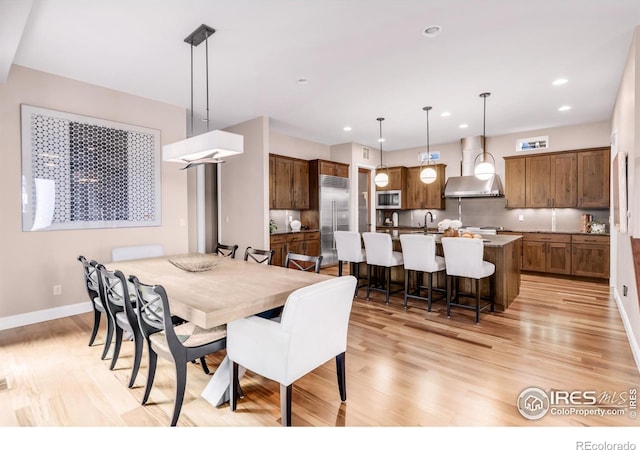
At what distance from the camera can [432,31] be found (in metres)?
2.82

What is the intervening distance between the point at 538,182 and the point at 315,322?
6.16m

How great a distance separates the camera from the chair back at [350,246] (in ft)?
14.7

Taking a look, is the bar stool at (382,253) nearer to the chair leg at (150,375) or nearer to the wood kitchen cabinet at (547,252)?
the chair leg at (150,375)

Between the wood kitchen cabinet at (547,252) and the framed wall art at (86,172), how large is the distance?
21.0ft

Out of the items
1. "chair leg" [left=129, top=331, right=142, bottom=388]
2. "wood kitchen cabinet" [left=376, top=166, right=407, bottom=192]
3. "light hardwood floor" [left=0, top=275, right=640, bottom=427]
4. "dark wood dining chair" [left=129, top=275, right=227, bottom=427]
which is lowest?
"light hardwood floor" [left=0, top=275, right=640, bottom=427]

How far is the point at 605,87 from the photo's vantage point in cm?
411

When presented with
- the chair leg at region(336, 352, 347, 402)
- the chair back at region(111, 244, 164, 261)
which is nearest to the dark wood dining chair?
the chair leg at region(336, 352, 347, 402)

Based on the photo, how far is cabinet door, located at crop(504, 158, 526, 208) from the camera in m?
6.27

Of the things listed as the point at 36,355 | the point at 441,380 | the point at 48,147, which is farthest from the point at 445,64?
the point at 36,355

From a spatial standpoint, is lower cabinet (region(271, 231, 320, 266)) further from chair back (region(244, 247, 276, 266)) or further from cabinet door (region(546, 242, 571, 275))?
cabinet door (region(546, 242, 571, 275))

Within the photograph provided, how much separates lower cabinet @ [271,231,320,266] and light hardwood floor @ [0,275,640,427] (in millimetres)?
2636

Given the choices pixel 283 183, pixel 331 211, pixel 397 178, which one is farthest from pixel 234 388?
pixel 397 178

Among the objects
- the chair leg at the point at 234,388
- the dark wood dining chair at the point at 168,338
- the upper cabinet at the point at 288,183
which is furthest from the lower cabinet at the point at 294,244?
the chair leg at the point at 234,388

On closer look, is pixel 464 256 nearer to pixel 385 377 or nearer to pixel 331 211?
pixel 385 377
